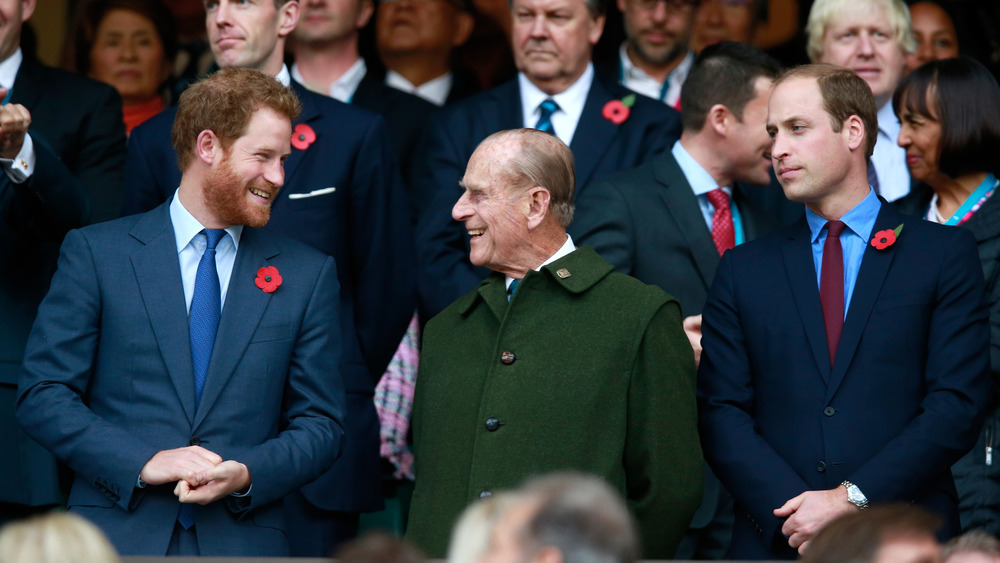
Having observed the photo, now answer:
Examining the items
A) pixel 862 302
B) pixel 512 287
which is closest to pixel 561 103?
pixel 512 287

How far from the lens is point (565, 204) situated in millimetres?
4223

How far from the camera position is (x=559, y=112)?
5766 mm

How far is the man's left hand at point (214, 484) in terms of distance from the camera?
3.66 m

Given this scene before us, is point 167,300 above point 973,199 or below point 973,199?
below

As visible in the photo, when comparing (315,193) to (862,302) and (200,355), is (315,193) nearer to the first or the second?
(200,355)

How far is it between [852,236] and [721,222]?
3.29 feet

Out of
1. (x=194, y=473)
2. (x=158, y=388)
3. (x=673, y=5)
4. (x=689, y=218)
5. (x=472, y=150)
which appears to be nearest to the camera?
(x=194, y=473)

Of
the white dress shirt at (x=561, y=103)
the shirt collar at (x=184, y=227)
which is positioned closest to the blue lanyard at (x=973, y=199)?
the white dress shirt at (x=561, y=103)

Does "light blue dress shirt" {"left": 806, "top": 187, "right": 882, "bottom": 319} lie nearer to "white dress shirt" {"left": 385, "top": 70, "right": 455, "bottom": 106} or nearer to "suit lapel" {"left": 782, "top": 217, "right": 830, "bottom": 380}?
"suit lapel" {"left": 782, "top": 217, "right": 830, "bottom": 380}

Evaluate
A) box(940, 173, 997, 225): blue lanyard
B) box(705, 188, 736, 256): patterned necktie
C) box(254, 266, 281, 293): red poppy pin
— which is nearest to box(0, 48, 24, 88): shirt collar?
box(254, 266, 281, 293): red poppy pin

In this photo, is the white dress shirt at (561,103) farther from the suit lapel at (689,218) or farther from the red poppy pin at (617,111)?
the suit lapel at (689,218)

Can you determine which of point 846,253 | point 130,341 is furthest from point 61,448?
point 846,253

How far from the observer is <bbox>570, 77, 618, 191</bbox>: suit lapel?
5.56m

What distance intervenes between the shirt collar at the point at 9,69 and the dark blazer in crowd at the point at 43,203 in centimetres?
3
